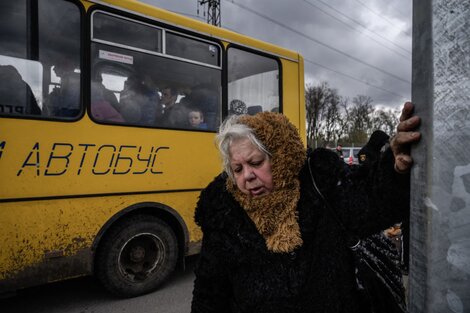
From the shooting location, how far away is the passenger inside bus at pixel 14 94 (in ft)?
9.39

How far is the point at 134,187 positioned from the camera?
3.49 metres

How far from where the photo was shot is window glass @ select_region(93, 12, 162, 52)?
3.36m

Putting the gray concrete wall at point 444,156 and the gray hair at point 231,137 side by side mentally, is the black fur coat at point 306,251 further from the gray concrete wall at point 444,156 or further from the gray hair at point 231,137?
the gray concrete wall at point 444,156

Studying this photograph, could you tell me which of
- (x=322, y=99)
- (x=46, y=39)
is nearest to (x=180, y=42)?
(x=46, y=39)

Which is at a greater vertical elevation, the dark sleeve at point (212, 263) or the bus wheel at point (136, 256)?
the dark sleeve at point (212, 263)

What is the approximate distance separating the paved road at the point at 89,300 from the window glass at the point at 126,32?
278cm

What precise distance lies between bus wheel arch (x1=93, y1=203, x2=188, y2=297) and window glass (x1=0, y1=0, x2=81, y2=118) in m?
1.25

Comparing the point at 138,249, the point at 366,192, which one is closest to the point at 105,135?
the point at 138,249

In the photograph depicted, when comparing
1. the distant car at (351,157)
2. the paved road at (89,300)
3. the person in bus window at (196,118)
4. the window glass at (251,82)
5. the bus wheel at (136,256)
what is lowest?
the paved road at (89,300)

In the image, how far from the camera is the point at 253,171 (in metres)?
1.53

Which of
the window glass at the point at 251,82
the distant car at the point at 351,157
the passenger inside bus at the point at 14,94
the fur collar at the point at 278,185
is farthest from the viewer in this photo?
the distant car at the point at 351,157

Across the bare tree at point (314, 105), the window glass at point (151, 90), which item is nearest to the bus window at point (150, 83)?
the window glass at point (151, 90)

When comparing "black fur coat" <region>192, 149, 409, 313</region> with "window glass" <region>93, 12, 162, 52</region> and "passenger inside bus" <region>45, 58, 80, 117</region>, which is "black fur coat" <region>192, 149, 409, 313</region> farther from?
"window glass" <region>93, 12, 162, 52</region>

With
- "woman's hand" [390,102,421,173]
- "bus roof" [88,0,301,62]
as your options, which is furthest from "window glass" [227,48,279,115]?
"woman's hand" [390,102,421,173]
